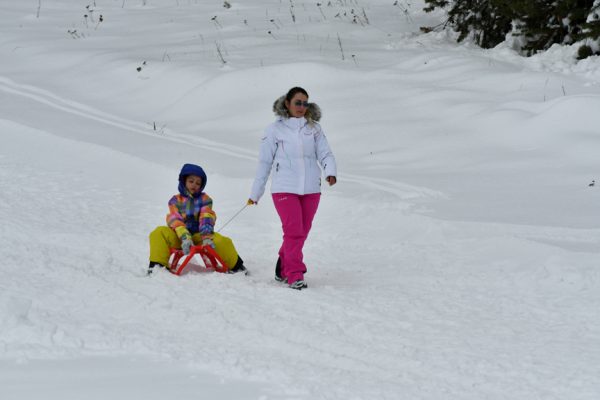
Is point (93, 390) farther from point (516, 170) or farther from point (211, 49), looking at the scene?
point (211, 49)

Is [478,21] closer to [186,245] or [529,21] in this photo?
[529,21]

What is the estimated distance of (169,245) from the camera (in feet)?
22.7

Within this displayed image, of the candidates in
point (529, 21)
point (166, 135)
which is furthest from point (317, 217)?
point (529, 21)

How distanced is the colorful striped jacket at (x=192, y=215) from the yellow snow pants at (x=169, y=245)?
2.6 inches

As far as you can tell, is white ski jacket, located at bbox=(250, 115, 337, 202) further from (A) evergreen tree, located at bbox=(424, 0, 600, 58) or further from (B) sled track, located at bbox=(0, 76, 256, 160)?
(A) evergreen tree, located at bbox=(424, 0, 600, 58)

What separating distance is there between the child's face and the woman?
1.90 ft

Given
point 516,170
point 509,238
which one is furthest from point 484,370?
point 516,170

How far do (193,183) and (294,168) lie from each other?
0.95m

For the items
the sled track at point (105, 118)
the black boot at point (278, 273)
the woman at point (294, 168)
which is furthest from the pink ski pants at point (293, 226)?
the sled track at point (105, 118)

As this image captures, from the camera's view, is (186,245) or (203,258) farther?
(203,258)

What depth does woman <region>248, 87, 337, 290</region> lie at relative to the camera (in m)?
6.52

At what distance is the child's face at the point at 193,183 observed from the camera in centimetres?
697

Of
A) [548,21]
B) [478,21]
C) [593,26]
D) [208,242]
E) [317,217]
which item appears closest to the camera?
[208,242]

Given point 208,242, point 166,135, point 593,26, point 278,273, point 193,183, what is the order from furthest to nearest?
point 166,135
point 593,26
point 193,183
point 208,242
point 278,273
